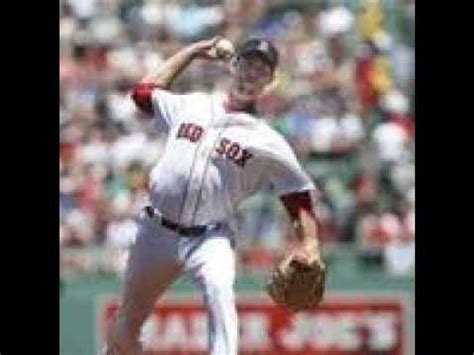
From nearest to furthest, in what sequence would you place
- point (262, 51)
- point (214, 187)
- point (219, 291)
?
point (219, 291)
point (262, 51)
point (214, 187)

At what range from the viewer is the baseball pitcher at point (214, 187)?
758cm

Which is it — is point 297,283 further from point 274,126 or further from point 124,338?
point 274,126

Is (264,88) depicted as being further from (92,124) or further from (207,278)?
(92,124)

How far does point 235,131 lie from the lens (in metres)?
7.64

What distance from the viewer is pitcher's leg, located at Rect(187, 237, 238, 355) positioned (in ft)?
24.1

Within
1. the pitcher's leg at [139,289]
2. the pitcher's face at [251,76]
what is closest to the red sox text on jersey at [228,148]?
the pitcher's face at [251,76]

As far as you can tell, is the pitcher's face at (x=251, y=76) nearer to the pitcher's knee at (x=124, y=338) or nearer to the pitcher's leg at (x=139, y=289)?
the pitcher's leg at (x=139, y=289)

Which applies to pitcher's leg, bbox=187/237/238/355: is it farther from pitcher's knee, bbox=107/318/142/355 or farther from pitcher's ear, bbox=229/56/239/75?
pitcher's ear, bbox=229/56/239/75

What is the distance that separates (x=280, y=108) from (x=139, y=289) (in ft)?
17.8

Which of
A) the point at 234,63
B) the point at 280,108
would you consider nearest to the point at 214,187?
the point at 234,63

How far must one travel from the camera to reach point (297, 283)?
786 centimetres

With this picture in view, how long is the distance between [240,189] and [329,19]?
20.8 ft

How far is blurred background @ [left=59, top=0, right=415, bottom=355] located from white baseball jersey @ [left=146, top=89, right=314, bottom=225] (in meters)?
3.87

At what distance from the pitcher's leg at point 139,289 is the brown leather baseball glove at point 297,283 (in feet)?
1.91
